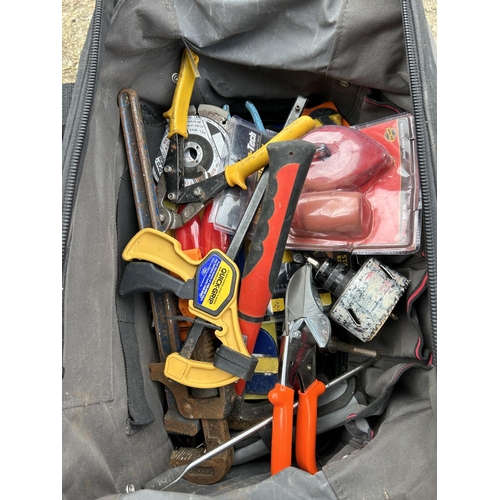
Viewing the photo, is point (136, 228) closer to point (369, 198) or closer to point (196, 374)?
point (196, 374)

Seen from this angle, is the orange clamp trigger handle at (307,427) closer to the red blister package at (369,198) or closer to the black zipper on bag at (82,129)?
the red blister package at (369,198)

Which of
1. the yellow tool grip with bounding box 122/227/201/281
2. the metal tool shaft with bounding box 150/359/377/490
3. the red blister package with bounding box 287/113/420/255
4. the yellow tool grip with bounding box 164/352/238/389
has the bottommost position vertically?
the metal tool shaft with bounding box 150/359/377/490

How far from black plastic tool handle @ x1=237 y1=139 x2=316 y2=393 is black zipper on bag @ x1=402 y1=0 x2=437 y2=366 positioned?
181 millimetres

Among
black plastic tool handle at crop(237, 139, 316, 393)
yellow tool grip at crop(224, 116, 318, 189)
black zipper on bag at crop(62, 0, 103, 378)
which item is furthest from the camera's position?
yellow tool grip at crop(224, 116, 318, 189)

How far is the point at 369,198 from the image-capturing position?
111 cm

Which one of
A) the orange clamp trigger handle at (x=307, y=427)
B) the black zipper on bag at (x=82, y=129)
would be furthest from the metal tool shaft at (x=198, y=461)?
the black zipper on bag at (x=82, y=129)

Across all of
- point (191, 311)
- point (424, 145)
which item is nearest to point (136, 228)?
point (191, 311)

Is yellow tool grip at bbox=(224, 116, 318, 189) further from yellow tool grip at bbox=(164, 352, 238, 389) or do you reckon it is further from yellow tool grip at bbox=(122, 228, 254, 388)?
yellow tool grip at bbox=(164, 352, 238, 389)

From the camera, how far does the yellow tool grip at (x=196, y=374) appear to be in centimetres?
103

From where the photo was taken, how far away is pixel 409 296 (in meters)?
1.03

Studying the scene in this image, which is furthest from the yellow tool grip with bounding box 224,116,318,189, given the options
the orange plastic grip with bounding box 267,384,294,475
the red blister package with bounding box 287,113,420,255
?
the orange plastic grip with bounding box 267,384,294,475

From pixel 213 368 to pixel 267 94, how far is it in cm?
58

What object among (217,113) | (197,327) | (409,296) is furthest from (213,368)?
(217,113)

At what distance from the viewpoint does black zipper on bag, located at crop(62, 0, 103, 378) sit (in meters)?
0.83
